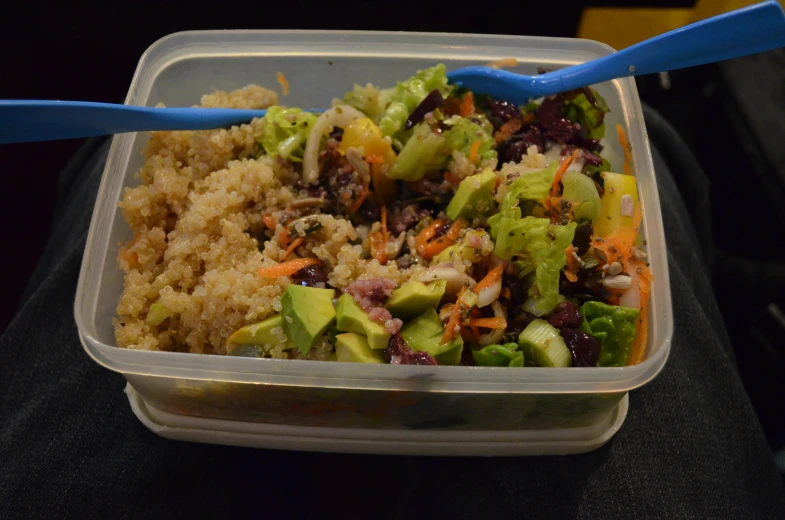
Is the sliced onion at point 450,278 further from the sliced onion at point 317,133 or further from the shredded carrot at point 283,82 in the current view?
the shredded carrot at point 283,82

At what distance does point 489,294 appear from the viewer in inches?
32.5

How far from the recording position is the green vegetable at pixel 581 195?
0.88 meters

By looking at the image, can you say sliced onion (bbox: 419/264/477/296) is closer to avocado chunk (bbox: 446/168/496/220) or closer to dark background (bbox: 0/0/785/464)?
avocado chunk (bbox: 446/168/496/220)

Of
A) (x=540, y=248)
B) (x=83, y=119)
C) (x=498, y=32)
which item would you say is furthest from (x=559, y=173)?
(x=498, y=32)

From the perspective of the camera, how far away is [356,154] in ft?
3.14

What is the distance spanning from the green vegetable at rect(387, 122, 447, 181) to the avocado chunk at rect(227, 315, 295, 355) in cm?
34

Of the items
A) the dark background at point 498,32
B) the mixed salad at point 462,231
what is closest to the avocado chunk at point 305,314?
the mixed salad at point 462,231

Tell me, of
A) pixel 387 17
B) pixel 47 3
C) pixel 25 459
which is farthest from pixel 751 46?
pixel 47 3

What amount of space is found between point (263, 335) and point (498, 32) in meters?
1.32

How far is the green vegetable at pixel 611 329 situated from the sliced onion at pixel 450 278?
0.18 m

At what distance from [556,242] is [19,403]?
0.98m

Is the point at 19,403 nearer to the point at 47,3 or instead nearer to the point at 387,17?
the point at 47,3

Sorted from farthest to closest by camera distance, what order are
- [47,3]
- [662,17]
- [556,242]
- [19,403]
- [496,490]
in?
1. [662,17]
2. [47,3]
3. [19,403]
4. [496,490]
5. [556,242]

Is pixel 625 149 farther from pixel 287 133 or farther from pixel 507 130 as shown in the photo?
pixel 287 133
